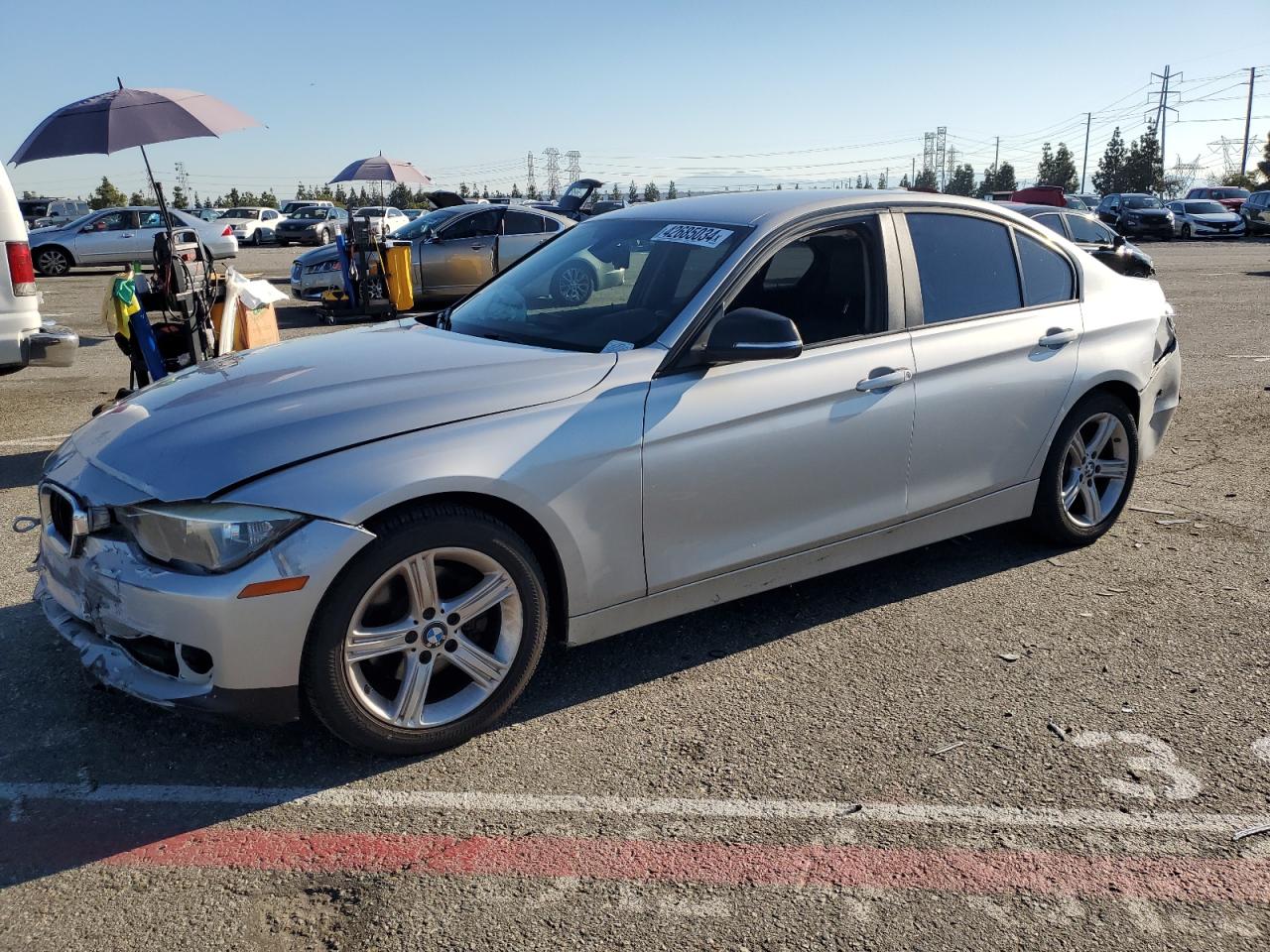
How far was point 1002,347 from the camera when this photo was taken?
4465 millimetres

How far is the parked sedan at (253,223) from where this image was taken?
44719mm

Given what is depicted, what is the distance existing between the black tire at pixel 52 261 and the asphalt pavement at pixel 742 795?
24.0m

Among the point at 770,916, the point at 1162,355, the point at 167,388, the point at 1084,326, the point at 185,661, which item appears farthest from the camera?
the point at 1162,355

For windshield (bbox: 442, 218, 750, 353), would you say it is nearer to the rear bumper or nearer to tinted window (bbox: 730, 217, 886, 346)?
tinted window (bbox: 730, 217, 886, 346)

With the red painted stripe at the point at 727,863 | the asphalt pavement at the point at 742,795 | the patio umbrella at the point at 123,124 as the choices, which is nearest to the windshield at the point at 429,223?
the patio umbrella at the point at 123,124

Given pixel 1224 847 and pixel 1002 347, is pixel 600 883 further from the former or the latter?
pixel 1002 347

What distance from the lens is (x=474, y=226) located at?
1619 cm

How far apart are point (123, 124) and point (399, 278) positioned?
16.0ft

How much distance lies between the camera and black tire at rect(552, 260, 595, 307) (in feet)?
14.1

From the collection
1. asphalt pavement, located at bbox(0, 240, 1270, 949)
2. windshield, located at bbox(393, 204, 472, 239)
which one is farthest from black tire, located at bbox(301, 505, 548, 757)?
windshield, located at bbox(393, 204, 472, 239)

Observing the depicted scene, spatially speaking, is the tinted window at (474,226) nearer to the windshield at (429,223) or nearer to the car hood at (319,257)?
the windshield at (429,223)

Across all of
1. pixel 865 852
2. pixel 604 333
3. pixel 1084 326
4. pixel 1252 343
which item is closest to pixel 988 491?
pixel 1084 326

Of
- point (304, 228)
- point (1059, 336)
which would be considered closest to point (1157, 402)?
point (1059, 336)

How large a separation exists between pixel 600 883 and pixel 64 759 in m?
1.77
